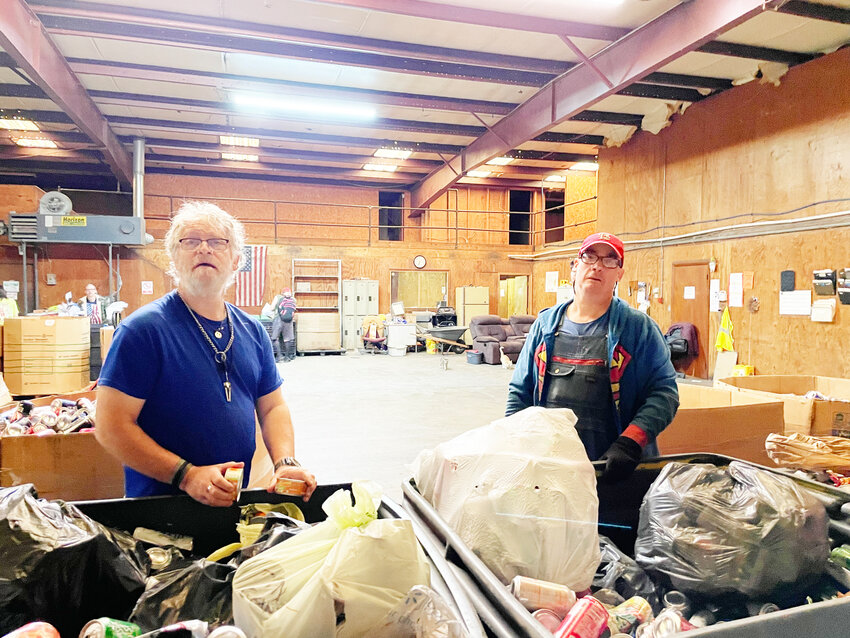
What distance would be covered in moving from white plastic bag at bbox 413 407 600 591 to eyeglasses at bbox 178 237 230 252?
0.91 m

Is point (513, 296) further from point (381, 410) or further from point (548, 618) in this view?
point (548, 618)

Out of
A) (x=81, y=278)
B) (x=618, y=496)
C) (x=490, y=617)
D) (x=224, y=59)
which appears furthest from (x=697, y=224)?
(x=81, y=278)

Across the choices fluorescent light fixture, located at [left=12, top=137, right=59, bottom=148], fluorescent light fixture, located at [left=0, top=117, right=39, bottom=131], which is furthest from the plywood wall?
fluorescent light fixture, located at [left=12, top=137, right=59, bottom=148]

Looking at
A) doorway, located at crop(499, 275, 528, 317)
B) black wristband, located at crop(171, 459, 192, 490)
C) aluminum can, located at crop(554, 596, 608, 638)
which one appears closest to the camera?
aluminum can, located at crop(554, 596, 608, 638)

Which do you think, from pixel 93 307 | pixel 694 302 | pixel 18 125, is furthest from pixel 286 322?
pixel 694 302

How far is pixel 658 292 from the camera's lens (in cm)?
927

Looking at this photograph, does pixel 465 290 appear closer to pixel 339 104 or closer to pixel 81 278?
pixel 339 104

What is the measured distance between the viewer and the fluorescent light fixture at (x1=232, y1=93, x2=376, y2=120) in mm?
8297

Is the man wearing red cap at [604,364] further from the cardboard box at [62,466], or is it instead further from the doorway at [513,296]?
the doorway at [513,296]

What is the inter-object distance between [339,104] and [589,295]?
25.0 feet

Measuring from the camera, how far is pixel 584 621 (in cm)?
80

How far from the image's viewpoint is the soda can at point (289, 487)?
117cm

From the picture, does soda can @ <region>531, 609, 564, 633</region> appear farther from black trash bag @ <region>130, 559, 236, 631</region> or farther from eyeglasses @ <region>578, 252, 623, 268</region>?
eyeglasses @ <region>578, 252, 623, 268</region>

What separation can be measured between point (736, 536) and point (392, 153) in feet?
39.2
